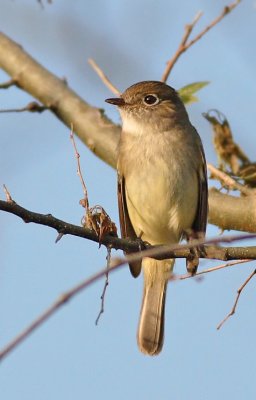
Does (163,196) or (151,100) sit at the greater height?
(151,100)

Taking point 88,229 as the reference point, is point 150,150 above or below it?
above

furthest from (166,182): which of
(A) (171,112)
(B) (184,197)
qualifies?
(A) (171,112)

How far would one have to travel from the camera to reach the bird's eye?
6.78 m

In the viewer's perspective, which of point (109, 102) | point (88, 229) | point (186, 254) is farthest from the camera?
point (109, 102)

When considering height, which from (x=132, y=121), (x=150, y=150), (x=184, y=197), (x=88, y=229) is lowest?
(x=88, y=229)

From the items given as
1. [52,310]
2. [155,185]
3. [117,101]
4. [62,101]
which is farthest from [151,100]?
[52,310]

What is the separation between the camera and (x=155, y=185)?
5.96m

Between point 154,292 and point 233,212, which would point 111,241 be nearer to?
point 233,212

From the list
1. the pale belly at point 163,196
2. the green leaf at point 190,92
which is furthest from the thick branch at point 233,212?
the green leaf at point 190,92

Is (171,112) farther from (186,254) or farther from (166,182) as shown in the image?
(186,254)

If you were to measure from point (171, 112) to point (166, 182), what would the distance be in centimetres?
106

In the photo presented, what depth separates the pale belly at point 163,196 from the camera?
5961 mm

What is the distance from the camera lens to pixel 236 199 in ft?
19.6

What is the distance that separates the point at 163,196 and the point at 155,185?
0.34 feet
